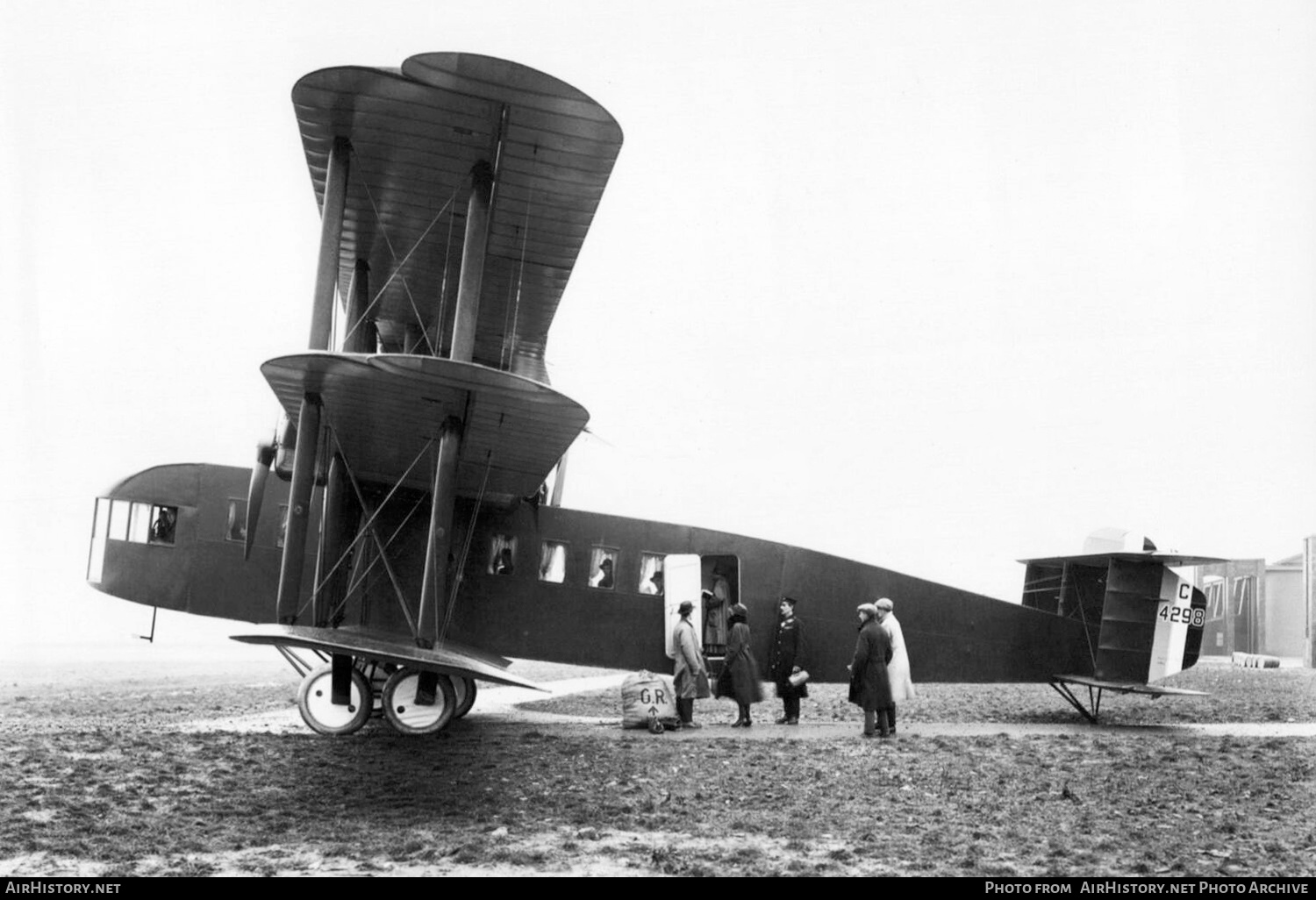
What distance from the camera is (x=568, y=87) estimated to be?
822cm

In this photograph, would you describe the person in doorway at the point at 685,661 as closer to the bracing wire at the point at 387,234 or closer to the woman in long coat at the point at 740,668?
the woman in long coat at the point at 740,668

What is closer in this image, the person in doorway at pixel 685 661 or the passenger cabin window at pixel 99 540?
the passenger cabin window at pixel 99 540

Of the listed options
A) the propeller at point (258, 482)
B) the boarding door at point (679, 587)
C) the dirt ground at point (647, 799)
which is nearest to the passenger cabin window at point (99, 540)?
the dirt ground at point (647, 799)

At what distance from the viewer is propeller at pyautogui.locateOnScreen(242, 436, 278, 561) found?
1091 cm

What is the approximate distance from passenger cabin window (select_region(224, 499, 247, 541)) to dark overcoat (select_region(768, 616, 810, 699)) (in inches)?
258

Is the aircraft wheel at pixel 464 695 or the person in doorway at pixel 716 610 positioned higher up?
the person in doorway at pixel 716 610

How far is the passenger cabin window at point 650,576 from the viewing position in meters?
13.1

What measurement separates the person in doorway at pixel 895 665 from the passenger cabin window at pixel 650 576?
2671mm

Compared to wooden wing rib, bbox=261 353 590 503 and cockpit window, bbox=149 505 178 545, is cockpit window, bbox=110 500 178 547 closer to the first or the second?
cockpit window, bbox=149 505 178 545

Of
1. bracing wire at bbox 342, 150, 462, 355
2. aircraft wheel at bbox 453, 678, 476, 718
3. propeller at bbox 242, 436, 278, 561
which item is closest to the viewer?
bracing wire at bbox 342, 150, 462, 355

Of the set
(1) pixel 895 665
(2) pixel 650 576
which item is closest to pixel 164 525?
(2) pixel 650 576

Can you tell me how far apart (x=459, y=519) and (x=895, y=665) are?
17.9ft

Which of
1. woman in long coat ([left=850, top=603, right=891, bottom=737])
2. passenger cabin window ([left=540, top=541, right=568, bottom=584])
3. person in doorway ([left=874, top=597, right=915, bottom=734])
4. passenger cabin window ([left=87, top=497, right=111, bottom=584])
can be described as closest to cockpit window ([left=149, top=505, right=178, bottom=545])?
passenger cabin window ([left=87, top=497, right=111, bottom=584])
